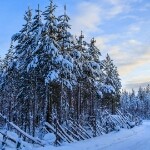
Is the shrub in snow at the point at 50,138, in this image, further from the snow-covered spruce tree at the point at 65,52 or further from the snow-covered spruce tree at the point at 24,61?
the snow-covered spruce tree at the point at 24,61

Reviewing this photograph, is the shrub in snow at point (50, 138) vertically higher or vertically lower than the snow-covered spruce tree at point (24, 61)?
lower

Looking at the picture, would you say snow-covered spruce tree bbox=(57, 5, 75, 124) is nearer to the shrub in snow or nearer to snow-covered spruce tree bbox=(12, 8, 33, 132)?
snow-covered spruce tree bbox=(12, 8, 33, 132)

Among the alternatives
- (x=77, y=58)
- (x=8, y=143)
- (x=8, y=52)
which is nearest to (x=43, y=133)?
(x=8, y=143)

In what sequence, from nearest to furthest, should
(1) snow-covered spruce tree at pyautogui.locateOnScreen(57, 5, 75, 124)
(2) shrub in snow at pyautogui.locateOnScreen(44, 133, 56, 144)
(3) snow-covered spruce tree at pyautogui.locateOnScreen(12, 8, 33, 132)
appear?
(2) shrub in snow at pyautogui.locateOnScreen(44, 133, 56, 144)
(1) snow-covered spruce tree at pyautogui.locateOnScreen(57, 5, 75, 124)
(3) snow-covered spruce tree at pyautogui.locateOnScreen(12, 8, 33, 132)

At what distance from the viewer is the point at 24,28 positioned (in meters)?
37.8

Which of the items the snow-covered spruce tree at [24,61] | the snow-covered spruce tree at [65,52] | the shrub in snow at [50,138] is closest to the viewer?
the shrub in snow at [50,138]

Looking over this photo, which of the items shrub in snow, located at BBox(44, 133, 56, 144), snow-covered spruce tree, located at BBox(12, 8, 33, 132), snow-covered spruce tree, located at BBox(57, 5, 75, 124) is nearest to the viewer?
shrub in snow, located at BBox(44, 133, 56, 144)

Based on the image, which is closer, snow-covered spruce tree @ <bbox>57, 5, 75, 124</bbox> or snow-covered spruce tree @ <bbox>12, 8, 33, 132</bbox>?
snow-covered spruce tree @ <bbox>57, 5, 75, 124</bbox>

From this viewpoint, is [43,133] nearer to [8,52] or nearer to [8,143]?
[8,143]

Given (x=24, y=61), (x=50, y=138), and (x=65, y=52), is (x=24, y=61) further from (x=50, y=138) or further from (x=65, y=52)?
(x=50, y=138)

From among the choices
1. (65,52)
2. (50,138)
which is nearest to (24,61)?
(65,52)

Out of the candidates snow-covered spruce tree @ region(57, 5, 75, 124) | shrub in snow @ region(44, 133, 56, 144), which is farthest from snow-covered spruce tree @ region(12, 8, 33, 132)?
shrub in snow @ region(44, 133, 56, 144)

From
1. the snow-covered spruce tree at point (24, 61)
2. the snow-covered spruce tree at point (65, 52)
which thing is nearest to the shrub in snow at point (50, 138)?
the snow-covered spruce tree at point (65, 52)

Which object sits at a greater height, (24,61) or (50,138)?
(24,61)
